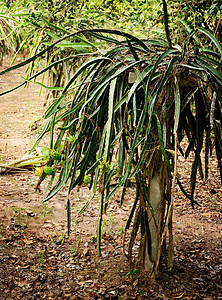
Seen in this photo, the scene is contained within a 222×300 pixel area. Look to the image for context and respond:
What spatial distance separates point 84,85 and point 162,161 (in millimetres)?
535

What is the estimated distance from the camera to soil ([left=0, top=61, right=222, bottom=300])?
6.75 feet

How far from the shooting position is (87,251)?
2.53 metres

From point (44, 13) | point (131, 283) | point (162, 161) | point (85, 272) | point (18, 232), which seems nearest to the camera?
point (162, 161)

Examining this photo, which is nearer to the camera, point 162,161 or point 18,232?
point 162,161

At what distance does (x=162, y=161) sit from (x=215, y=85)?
484 millimetres

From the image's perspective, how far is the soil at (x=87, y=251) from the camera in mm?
2059

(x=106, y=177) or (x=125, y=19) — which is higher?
(x=125, y=19)

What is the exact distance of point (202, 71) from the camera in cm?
149

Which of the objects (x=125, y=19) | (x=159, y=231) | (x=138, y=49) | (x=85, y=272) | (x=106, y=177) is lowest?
(x=85, y=272)

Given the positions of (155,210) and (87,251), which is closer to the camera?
(155,210)

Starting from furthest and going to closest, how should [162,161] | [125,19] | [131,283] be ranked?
[125,19] < [131,283] < [162,161]

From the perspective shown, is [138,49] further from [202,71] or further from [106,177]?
[106,177]

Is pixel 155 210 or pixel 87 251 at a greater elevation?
pixel 155 210

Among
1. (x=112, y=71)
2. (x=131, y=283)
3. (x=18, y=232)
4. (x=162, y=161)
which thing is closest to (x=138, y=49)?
(x=112, y=71)
